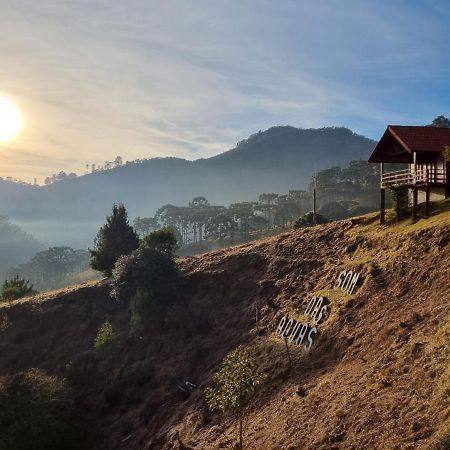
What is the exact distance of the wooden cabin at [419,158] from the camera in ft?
128

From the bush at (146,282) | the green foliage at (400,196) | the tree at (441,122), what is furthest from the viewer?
the tree at (441,122)

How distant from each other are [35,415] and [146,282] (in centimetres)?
1791

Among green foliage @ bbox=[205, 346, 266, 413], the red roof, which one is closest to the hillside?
green foliage @ bbox=[205, 346, 266, 413]

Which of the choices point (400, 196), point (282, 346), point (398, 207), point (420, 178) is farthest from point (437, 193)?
point (282, 346)

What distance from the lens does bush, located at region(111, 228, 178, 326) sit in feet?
155

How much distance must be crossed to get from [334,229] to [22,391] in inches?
1234

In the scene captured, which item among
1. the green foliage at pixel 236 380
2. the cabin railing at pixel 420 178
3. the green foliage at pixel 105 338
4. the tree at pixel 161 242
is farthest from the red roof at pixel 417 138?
the green foliage at pixel 105 338

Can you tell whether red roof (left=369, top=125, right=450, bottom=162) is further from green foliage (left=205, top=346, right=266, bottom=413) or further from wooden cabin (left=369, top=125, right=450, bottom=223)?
green foliage (left=205, top=346, right=266, bottom=413)

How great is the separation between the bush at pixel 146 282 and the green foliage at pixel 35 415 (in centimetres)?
1090

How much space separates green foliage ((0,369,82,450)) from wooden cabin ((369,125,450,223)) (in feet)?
104

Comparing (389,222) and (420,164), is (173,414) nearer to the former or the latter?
(389,222)

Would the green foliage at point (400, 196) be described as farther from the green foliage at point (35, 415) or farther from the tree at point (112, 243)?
the tree at point (112, 243)

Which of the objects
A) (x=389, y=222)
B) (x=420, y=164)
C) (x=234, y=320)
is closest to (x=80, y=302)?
(x=234, y=320)

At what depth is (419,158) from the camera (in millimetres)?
43906
